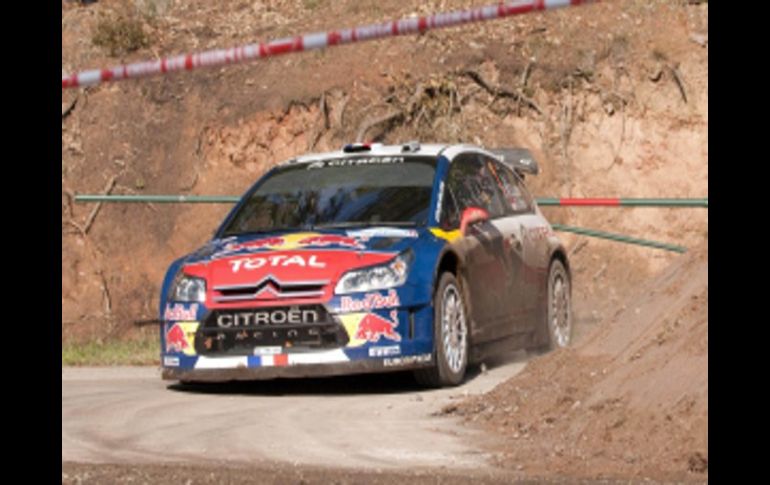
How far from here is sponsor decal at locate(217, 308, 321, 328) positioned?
12125mm

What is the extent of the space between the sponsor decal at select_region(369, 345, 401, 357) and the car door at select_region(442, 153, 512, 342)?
1.10 meters

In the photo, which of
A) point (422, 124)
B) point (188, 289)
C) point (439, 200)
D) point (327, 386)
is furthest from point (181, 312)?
point (422, 124)

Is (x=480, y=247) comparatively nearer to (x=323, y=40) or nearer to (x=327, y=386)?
(x=327, y=386)

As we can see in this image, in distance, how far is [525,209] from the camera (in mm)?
15008

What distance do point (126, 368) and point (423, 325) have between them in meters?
4.10

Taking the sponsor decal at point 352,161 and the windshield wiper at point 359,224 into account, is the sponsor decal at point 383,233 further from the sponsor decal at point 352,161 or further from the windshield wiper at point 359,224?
the sponsor decal at point 352,161

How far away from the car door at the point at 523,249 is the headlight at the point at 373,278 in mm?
1967

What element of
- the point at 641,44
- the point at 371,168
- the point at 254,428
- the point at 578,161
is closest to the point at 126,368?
the point at 371,168

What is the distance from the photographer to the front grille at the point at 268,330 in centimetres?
1211

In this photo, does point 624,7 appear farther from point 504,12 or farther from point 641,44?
point 504,12

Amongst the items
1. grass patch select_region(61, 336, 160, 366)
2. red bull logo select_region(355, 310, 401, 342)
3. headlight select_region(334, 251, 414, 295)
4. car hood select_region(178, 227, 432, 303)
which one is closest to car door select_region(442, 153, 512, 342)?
car hood select_region(178, 227, 432, 303)

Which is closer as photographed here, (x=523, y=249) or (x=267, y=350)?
(x=267, y=350)

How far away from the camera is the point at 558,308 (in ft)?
49.6

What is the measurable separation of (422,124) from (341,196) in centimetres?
982
